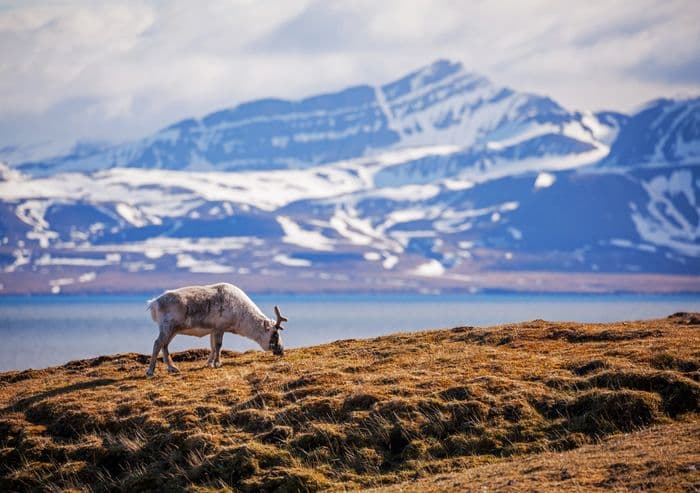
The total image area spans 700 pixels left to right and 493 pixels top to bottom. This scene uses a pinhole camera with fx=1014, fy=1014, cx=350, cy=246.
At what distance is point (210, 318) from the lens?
115ft

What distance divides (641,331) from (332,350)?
10.8 m

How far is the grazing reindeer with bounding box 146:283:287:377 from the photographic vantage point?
3406 cm

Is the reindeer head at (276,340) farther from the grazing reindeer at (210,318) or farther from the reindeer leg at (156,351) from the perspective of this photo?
the reindeer leg at (156,351)

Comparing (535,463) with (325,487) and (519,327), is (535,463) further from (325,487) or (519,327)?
(519,327)

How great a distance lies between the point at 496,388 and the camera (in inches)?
1100

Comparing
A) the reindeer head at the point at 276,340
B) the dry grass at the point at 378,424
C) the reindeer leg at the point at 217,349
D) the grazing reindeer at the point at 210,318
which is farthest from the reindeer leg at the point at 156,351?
the reindeer head at the point at 276,340

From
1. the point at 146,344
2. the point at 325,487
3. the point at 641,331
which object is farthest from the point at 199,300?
the point at 146,344

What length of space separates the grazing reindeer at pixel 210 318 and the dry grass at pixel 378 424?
2206 mm

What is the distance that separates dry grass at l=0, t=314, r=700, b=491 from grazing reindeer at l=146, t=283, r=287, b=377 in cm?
221

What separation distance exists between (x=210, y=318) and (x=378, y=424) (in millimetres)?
10407

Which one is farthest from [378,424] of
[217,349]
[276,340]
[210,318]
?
[276,340]

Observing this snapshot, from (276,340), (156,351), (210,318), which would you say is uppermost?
(210,318)

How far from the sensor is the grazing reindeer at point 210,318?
112 feet

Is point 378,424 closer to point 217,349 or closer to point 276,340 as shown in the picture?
point 217,349
